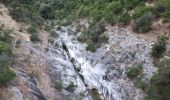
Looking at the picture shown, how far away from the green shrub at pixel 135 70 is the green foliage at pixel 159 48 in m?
1.27

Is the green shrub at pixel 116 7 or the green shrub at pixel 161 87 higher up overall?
the green shrub at pixel 116 7

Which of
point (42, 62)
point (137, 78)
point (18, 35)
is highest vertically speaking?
point (18, 35)

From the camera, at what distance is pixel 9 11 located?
1375 inches

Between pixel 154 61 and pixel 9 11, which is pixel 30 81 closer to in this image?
pixel 154 61

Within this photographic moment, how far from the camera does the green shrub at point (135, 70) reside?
23266 millimetres

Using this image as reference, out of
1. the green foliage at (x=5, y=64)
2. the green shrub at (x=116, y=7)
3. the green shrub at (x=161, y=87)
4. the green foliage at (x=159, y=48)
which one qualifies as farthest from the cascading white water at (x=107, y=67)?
the green shrub at (x=116, y=7)

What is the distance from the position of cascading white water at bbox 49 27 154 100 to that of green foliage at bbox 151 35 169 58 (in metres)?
0.68

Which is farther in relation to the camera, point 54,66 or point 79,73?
point 79,73

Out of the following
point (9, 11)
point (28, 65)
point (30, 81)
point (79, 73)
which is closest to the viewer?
point (30, 81)

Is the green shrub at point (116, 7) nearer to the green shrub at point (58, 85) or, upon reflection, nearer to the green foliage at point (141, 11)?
the green foliage at point (141, 11)

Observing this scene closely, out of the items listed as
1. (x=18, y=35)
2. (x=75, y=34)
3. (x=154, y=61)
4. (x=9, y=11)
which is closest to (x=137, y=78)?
(x=154, y=61)

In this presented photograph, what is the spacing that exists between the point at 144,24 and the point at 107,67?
5122 mm

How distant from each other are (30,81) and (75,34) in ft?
69.1

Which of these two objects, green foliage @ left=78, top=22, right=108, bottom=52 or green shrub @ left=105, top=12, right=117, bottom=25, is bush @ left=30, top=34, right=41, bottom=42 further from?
green shrub @ left=105, top=12, right=117, bottom=25
